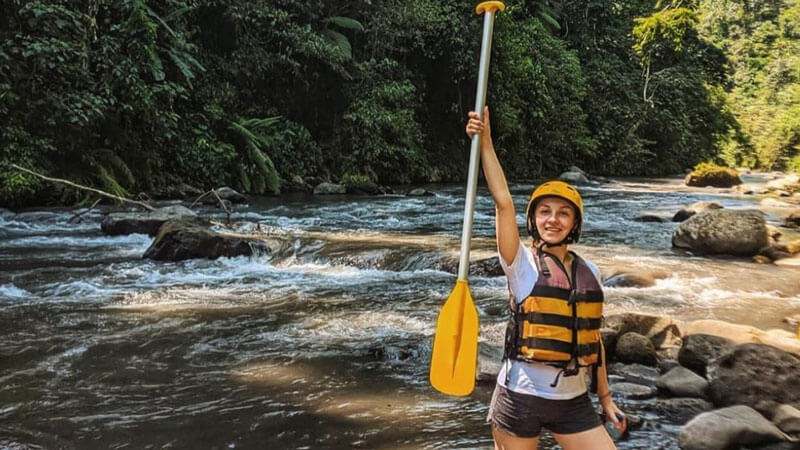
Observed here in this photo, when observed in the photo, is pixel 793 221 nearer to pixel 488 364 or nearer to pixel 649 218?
pixel 649 218

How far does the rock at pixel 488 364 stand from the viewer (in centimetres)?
419

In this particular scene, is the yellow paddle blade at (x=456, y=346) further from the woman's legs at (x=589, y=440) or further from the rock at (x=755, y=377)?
the rock at (x=755, y=377)

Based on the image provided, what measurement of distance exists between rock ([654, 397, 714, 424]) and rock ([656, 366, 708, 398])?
8 cm

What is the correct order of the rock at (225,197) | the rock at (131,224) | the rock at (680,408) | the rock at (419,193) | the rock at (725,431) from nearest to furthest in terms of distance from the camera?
1. the rock at (725,431)
2. the rock at (680,408)
3. the rock at (131,224)
4. the rock at (225,197)
5. the rock at (419,193)

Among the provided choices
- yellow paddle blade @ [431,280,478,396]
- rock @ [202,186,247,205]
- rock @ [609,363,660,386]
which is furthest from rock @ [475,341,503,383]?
rock @ [202,186,247,205]

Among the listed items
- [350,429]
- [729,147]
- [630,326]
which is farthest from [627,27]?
[350,429]

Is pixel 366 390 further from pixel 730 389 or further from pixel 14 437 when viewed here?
pixel 730 389

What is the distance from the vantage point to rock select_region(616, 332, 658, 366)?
4.66 m

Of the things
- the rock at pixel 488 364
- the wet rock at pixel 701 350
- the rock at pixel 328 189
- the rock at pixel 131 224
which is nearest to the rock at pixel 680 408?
the wet rock at pixel 701 350

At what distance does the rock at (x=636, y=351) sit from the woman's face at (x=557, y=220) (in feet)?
9.55

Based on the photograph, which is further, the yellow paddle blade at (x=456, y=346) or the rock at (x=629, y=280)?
the rock at (x=629, y=280)

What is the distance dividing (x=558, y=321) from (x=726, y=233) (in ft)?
26.6

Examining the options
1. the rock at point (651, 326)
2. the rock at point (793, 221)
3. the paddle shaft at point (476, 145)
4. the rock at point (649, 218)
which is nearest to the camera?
the paddle shaft at point (476, 145)

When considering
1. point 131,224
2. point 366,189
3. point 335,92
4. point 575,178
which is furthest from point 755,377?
point 575,178
